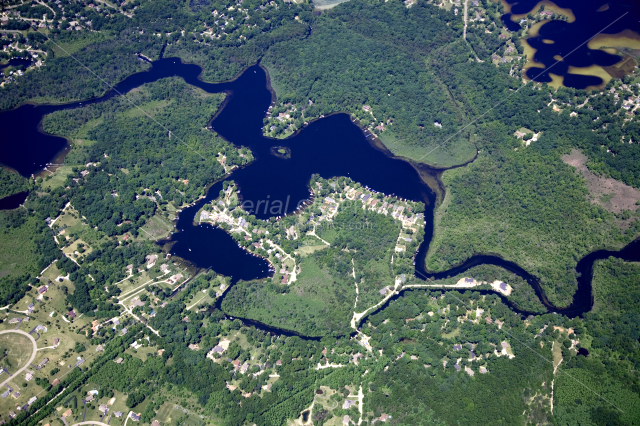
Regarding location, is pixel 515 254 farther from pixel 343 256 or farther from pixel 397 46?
pixel 397 46

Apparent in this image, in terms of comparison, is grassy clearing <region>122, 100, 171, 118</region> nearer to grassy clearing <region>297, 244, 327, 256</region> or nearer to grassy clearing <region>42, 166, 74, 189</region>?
grassy clearing <region>42, 166, 74, 189</region>

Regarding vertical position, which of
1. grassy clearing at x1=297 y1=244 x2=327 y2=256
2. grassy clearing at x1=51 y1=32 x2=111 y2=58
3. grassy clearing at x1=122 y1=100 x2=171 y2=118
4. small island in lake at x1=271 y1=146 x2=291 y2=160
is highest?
grassy clearing at x1=51 y1=32 x2=111 y2=58

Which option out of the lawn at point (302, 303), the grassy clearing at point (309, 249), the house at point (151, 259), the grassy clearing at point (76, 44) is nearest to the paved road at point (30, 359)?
the house at point (151, 259)

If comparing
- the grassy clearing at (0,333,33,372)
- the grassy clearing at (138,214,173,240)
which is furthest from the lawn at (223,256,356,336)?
the grassy clearing at (0,333,33,372)

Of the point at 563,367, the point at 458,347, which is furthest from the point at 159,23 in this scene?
the point at 563,367

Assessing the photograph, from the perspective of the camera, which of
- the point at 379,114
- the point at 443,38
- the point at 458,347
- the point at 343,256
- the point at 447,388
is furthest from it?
the point at 443,38

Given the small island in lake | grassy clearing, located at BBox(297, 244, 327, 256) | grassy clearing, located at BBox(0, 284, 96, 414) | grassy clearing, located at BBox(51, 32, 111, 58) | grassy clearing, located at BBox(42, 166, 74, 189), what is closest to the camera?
grassy clearing, located at BBox(0, 284, 96, 414)
